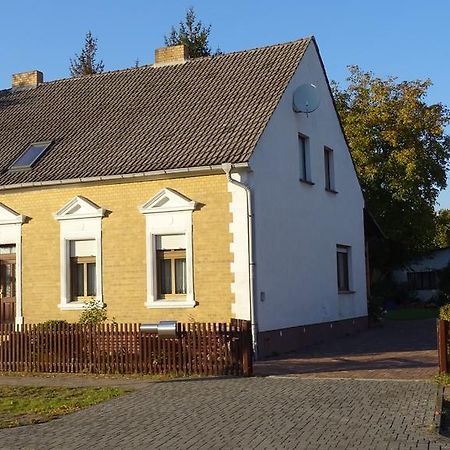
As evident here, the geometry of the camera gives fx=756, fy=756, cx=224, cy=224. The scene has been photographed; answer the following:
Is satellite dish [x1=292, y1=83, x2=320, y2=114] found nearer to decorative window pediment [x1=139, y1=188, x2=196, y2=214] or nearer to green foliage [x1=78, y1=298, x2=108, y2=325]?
decorative window pediment [x1=139, y1=188, x2=196, y2=214]

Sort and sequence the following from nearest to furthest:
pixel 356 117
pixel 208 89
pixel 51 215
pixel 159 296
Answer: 1. pixel 159 296
2. pixel 51 215
3. pixel 208 89
4. pixel 356 117

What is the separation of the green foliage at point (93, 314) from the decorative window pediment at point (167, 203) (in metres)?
2.66

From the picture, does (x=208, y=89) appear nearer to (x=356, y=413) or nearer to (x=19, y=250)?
(x=19, y=250)

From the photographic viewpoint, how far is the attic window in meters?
21.0

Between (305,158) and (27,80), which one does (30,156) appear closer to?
(27,80)

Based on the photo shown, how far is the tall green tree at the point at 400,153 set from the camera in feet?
125

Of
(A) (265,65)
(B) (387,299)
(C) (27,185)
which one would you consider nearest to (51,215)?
(C) (27,185)

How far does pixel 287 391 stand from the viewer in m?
12.6

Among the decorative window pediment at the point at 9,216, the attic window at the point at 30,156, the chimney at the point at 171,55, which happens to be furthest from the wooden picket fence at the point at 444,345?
the chimney at the point at 171,55

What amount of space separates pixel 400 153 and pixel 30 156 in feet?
71.7

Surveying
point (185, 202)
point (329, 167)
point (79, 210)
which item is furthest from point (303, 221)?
point (79, 210)

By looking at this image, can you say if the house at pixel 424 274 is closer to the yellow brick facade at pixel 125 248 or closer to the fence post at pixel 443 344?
the yellow brick facade at pixel 125 248

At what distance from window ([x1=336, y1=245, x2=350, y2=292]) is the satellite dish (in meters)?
5.42

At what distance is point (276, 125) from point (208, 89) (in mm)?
3066
